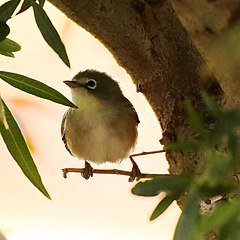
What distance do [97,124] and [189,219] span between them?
2.51 feet

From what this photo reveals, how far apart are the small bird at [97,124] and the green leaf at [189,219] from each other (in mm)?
726

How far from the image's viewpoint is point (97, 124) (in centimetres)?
124

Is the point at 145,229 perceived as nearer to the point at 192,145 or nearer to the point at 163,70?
the point at 163,70

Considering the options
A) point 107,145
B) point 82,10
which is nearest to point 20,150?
point 82,10

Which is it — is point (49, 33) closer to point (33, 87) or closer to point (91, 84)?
point (33, 87)

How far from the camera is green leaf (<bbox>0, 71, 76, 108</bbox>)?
0.75 metres

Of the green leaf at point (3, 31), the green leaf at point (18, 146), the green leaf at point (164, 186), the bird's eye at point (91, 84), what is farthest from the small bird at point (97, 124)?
the green leaf at point (164, 186)

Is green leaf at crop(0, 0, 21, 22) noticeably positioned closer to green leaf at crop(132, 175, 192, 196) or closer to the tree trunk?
the tree trunk

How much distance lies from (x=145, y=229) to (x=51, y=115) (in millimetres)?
447

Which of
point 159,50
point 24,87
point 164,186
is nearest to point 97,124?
point 159,50

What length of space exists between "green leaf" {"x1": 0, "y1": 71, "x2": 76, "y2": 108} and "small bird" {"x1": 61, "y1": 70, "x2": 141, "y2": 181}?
0.47 m

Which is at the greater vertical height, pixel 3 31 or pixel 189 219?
pixel 3 31

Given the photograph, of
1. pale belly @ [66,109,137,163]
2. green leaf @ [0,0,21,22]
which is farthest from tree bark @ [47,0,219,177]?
pale belly @ [66,109,137,163]

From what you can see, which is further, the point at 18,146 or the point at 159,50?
Result: the point at 159,50
